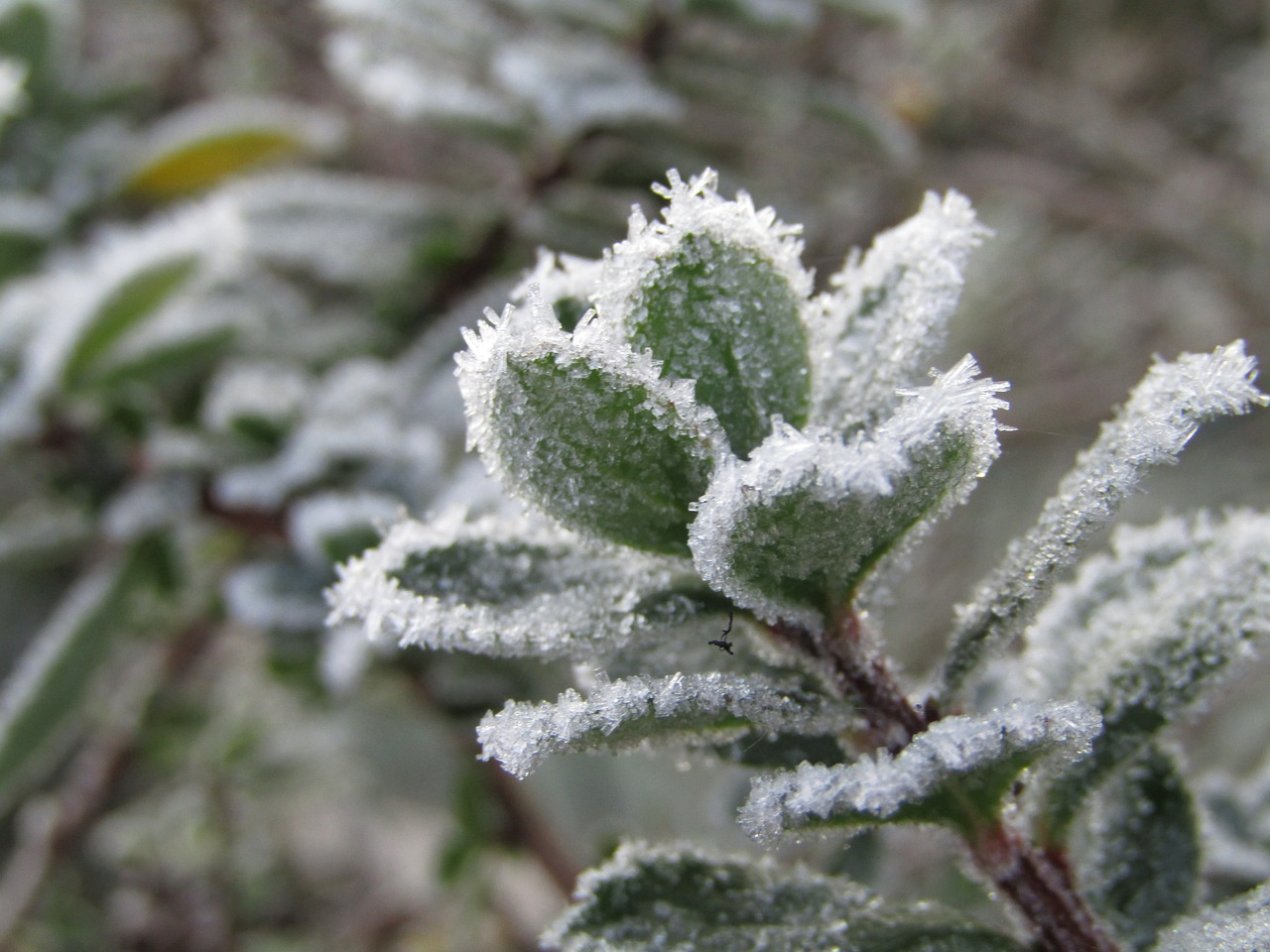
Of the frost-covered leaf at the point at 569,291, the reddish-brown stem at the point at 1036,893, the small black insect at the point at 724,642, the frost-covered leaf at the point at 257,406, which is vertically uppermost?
the frost-covered leaf at the point at 257,406

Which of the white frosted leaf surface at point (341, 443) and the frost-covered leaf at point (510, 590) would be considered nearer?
the frost-covered leaf at point (510, 590)

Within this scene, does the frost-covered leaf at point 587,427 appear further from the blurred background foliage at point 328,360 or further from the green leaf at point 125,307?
the green leaf at point 125,307

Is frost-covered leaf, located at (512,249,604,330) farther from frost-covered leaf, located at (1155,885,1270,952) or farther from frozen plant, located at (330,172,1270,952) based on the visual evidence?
frost-covered leaf, located at (1155,885,1270,952)

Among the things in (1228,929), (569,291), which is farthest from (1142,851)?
(569,291)

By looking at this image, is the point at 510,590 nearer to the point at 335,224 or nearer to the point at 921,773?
the point at 921,773

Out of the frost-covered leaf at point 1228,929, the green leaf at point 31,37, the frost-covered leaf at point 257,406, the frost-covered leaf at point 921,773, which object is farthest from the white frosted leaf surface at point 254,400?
the frost-covered leaf at point 1228,929

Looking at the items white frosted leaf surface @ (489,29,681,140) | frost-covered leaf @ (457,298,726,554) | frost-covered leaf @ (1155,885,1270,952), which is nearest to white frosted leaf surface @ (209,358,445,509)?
white frosted leaf surface @ (489,29,681,140)
